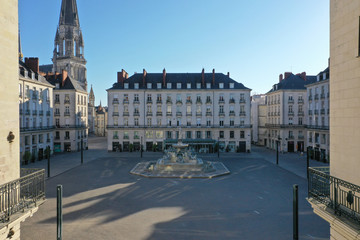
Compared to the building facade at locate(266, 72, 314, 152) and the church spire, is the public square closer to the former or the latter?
the building facade at locate(266, 72, 314, 152)

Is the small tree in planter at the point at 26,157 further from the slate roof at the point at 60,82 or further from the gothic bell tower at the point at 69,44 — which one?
the gothic bell tower at the point at 69,44

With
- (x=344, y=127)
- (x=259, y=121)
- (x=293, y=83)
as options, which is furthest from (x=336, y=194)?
(x=259, y=121)

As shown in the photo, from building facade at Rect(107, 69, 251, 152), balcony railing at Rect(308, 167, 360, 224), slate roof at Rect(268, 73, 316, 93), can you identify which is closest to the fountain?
balcony railing at Rect(308, 167, 360, 224)

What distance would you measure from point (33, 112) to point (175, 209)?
33.5 metres

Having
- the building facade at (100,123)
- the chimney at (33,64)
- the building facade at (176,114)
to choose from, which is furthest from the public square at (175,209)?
the building facade at (100,123)

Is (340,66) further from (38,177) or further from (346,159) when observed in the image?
(38,177)

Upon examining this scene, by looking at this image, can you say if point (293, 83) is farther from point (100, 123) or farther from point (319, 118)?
point (100, 123)

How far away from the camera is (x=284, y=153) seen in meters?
44.3

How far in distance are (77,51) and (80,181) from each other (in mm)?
72117

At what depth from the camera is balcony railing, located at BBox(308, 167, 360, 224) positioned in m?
6.03

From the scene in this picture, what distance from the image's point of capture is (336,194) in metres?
6.64

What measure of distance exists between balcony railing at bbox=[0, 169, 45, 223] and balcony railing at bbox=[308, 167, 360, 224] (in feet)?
30.3

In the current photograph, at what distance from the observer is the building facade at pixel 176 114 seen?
1817 inches

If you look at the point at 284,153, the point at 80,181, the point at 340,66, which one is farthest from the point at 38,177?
the point at 284,153
